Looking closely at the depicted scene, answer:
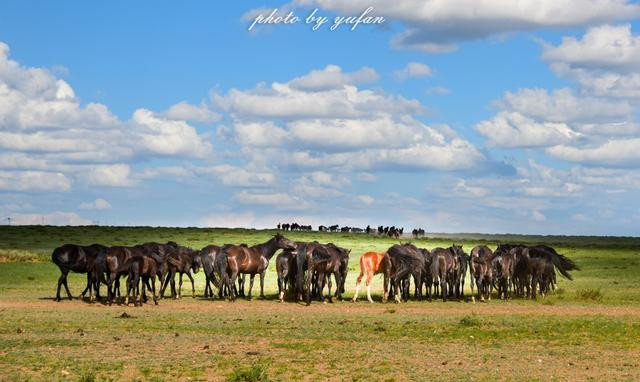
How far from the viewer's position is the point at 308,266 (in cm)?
3412

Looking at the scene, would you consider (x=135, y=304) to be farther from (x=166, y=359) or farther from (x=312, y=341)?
(x=166, y=359)

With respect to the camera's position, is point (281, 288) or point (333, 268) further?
point (333, 268)

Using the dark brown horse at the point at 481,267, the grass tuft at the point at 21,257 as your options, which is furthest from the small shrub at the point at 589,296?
the grass tuft at the point at 21,257

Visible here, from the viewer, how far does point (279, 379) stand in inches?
632

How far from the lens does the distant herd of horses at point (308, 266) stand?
32.9 meters

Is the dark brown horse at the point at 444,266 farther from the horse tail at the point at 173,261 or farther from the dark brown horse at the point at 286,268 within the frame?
the horse tail at the point at 173,261

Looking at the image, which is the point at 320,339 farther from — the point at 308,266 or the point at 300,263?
the point at 308,266

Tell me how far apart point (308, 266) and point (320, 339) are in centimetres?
1205

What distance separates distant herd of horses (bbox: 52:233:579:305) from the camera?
108 feet

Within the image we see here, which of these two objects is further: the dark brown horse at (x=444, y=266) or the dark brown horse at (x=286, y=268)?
the dark brown horse at (x=444, y=266)

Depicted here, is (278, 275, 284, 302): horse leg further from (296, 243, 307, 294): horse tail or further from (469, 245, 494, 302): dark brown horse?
(469, 245, 494, 302): dark brown horse

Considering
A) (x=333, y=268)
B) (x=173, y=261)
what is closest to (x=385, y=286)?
(x=333, y=268)

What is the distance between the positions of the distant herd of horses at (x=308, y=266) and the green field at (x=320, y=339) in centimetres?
101

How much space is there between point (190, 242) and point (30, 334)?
2002 inches
